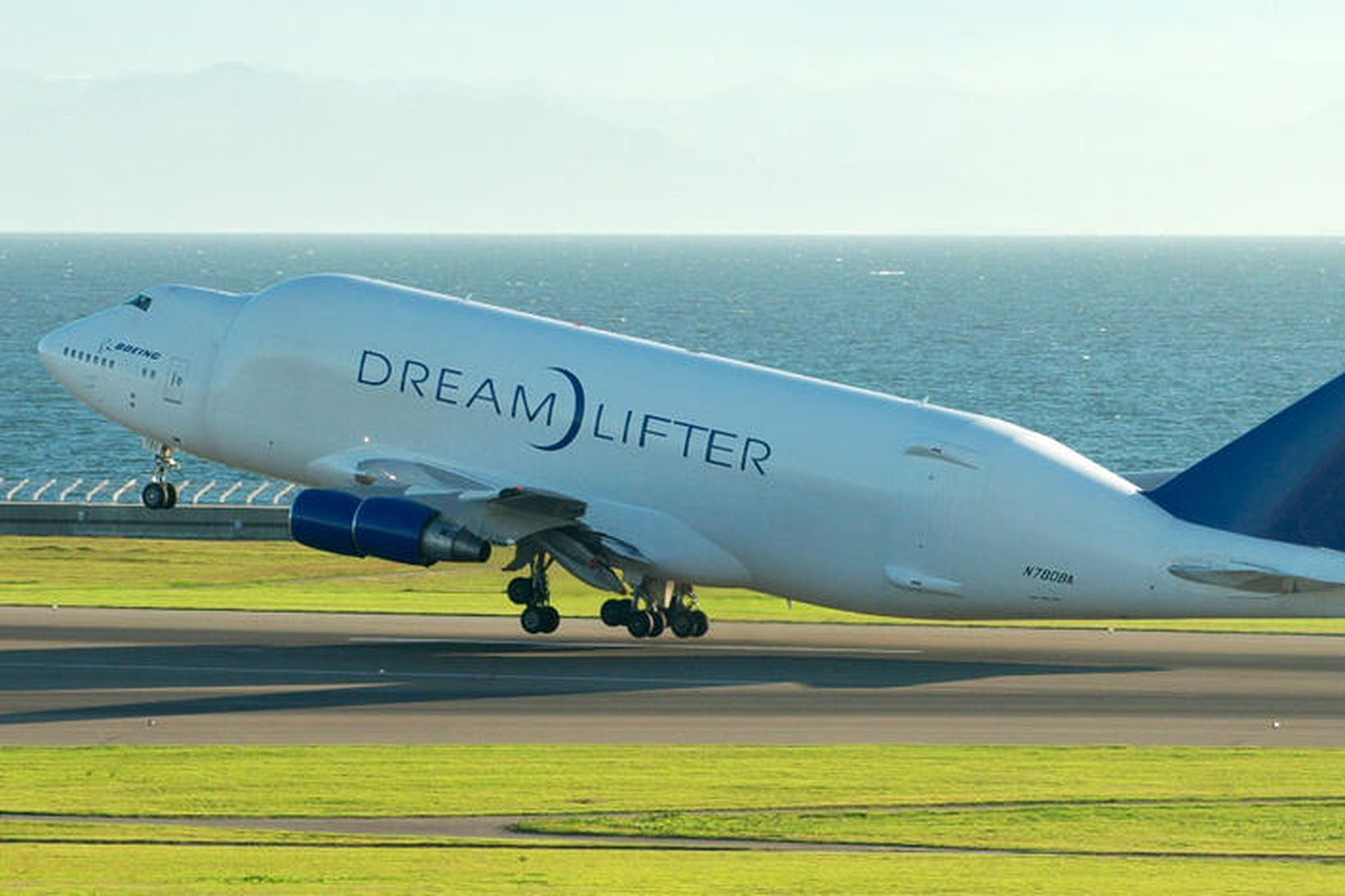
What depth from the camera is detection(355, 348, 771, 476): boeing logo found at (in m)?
46.5

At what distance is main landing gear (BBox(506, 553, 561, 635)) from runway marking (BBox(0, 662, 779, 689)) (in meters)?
5.05

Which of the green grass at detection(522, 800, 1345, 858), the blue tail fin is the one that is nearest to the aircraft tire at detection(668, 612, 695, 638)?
the blue tail fin

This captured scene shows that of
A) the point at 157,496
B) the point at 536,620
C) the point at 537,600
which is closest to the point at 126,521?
the point at 157,496

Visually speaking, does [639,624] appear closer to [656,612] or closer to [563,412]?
[656,612]

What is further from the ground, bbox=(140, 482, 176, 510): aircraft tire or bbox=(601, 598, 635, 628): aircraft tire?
bbox=(140, 482, 176, 510): aircraft tire

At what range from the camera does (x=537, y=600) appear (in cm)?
4894

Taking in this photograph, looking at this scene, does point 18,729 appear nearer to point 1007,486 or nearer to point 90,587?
point 1007,486

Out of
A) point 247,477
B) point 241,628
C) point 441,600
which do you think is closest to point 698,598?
point 441,600

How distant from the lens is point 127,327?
52844 mm

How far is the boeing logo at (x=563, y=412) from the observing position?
46.5 metres

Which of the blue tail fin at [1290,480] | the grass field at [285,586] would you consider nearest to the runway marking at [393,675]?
the blue tail fin at [1290,480]

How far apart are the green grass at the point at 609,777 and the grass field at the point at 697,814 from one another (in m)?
0.06

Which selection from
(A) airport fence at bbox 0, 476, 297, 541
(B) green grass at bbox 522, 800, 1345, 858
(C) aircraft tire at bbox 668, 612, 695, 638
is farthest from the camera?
(A) airport fence at bbox 0, 476, 297, 541

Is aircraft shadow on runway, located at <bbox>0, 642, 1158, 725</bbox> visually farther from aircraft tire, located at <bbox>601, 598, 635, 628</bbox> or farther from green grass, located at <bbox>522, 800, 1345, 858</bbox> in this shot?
green grass, located at <bbox>522, 800, 1345, 858</bbox>
